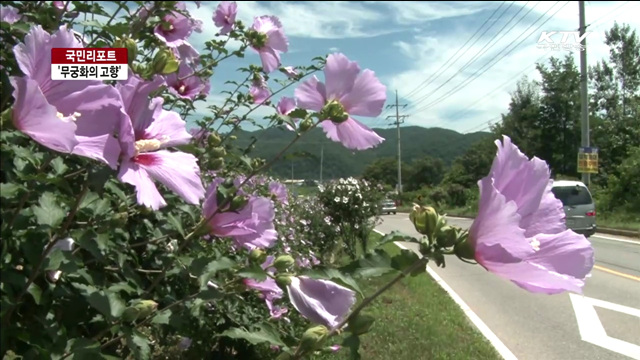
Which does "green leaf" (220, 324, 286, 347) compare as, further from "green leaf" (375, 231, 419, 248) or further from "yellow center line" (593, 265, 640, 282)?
"yellow center line" (593, 265, 640, 282)

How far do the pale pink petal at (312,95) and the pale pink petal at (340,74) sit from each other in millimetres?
26

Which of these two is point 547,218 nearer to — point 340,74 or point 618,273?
point 340,74

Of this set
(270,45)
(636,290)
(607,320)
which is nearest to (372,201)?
(636,290)

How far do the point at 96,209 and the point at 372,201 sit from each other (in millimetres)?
9961

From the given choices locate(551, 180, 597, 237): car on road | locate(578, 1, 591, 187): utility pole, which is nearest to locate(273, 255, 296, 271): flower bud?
locate(551, 180, 597, 237): car on road

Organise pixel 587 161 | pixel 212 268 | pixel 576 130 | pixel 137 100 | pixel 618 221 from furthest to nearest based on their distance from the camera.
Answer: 1. pixel 576 130
2. pixel 587 161
3. pixel 618 221
4. pixel 212 268
5. pixel 137 100

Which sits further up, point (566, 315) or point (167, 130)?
point (167, 130)

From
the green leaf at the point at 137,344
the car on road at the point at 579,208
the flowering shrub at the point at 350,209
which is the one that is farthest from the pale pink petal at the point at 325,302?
the car on road at the point at 579,208

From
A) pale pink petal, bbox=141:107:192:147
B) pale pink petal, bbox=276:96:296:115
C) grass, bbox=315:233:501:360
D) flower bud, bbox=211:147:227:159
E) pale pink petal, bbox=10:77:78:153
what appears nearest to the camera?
pale pink petal, bbox=10:77:78:153

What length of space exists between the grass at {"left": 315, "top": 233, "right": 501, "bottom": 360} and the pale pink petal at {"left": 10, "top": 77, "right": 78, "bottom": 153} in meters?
3.11

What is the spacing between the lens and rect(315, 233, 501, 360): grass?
4.57m

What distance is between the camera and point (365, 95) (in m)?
1.19

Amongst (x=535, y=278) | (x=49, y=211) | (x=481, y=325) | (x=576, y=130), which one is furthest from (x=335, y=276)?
(x=576, y=130)

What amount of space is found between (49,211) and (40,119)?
A: 267 millimetres
